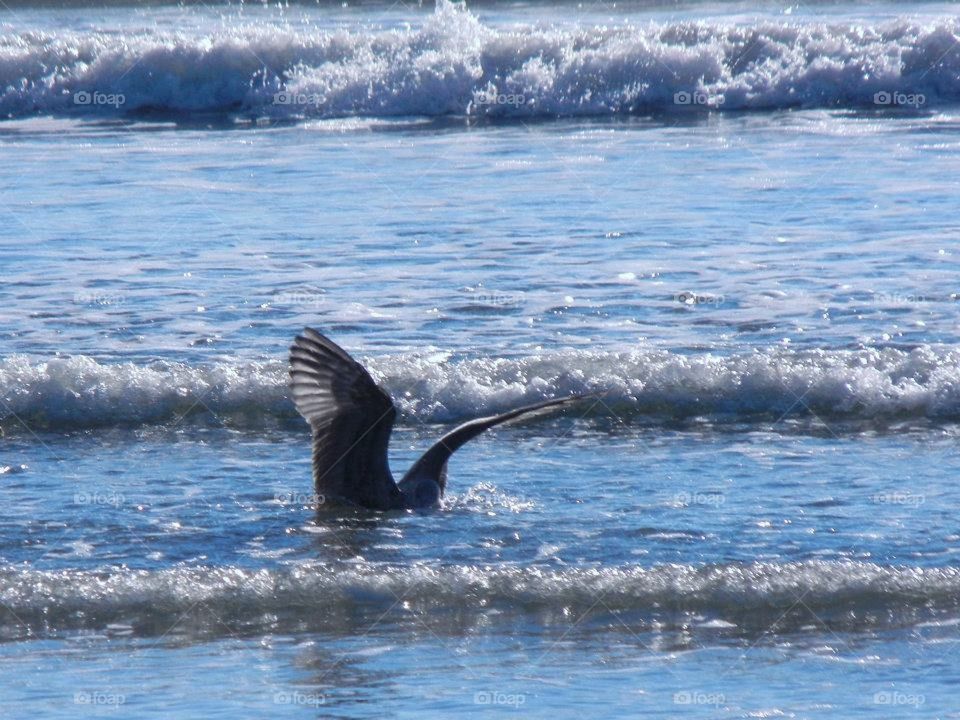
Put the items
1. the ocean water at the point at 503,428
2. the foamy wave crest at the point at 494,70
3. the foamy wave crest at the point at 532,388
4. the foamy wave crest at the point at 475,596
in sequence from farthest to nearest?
the foamy wave crest at the point at 494,70 < the foamy wave crest at the point at 532,388 < the foamy wave crest at the point at 475,596 < the ocean water at the point at 503,428

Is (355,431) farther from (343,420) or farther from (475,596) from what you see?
(475,596)

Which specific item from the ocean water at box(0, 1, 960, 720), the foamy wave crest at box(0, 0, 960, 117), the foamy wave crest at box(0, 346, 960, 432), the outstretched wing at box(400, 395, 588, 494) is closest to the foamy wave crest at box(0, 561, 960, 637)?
the ocean water at box(0, 1, 960, 720)

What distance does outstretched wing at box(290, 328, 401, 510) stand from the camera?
6656 mm

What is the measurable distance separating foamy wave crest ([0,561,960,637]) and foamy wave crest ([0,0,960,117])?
17.0 m

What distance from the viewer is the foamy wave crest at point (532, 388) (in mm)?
8773

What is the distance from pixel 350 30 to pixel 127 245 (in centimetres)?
1512

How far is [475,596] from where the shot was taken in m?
→ 5.90

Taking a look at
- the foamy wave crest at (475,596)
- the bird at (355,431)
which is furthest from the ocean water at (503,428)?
the bird at (355,431)

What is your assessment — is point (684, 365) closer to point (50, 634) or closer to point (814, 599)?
point (814, 599)

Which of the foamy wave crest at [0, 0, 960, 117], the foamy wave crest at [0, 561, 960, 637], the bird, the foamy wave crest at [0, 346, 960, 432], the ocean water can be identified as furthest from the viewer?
the foamy wave crest at [0, 0, 960, 117]

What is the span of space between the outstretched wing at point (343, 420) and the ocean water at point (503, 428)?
0.12m

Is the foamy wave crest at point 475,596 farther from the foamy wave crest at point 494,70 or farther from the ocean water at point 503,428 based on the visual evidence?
the foamy wave crest at point 494,70

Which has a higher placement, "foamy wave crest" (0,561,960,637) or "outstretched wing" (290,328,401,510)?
"outstretched wing" (290,328,401,510)

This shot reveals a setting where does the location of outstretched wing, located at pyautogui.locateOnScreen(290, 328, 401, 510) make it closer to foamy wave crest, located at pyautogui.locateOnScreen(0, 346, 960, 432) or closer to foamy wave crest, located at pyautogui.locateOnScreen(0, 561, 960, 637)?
foamy wave crest, located at pyautogui.locateOnScreen(0, 561, 960, 637)
